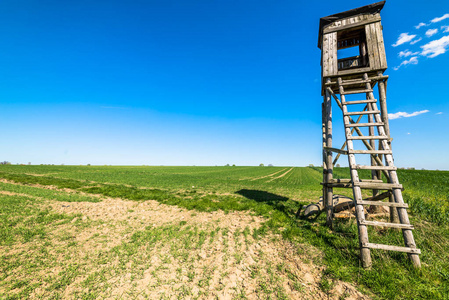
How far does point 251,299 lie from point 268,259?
5.06 feet

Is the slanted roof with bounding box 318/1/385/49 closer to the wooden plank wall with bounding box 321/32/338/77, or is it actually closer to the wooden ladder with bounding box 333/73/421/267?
the wooden plank wall with bounding box 321/32/338/77

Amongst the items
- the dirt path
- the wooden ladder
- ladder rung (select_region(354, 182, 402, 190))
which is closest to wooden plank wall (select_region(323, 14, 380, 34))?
the wooden ladder

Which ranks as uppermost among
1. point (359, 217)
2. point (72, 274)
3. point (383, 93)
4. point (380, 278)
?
point (383, 93)

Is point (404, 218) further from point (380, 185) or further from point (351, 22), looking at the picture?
point (351, 22)

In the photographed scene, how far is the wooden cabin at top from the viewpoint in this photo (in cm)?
692

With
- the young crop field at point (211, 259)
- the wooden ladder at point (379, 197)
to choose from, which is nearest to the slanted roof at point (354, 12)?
the wooden ladder at point (379, 197)

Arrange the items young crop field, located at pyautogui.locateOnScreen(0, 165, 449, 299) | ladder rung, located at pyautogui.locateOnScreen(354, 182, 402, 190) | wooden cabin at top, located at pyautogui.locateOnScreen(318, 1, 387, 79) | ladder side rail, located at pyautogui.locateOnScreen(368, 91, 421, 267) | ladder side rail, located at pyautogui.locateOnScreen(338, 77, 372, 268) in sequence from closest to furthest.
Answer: young crop field, located at pyautogui.locateOnScreen(0, 165, 449, 299) → ladder side rail, located at pyautogui.locateOnScreen(368, 91, 421, 267) → ladder side rail, located at pyautogui.locateOnScreen(338, 77, 372, 268) → ladder rung, located at pyautogui.locateOnScreen(354, 182, 402, 190) → wooden cabin at top, located at pyautogui.locateOnScreen(318, 1, 387, 79)

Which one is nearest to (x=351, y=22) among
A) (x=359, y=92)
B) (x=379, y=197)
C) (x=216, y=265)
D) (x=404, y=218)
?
(x=359, y=92)

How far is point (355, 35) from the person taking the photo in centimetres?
884

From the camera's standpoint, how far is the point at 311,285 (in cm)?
385

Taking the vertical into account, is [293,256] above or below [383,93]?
below

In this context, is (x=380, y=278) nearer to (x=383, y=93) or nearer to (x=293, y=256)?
(x=293, y=256)

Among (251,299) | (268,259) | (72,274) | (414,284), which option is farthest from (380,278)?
(72,274)

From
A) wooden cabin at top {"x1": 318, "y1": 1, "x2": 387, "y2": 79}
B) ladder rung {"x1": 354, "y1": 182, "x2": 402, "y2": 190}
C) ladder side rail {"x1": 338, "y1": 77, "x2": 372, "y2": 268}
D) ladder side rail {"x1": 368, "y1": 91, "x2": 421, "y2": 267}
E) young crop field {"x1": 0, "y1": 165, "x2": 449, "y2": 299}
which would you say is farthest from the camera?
wooden cabin at top {"x1": 318, "y1": 1, "x2": 387, "y2": 79}
